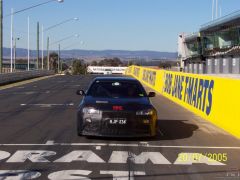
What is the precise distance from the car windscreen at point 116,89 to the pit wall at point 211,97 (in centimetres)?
240

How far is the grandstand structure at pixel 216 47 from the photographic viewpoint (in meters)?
62.0

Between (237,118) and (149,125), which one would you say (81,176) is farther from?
(237,118)

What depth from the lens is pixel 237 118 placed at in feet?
42.6

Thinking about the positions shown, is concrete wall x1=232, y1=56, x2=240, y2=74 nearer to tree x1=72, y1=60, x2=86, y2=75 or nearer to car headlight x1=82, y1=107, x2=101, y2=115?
car headlight x1=82, y1=107, x2=101, y2=115

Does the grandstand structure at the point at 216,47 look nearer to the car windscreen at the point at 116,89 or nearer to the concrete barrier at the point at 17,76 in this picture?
the concrete barrier at the point at 17,76

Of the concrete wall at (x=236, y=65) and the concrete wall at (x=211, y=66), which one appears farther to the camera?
the concrete wall at (x=211, y=66)

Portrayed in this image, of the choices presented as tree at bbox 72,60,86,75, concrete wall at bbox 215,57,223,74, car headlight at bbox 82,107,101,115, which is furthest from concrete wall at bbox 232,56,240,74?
tree at bbox 72,60,86,75

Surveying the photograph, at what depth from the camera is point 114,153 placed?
1002 cm

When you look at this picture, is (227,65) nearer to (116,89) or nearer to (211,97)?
(211,97)

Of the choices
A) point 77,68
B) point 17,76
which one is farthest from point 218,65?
point 77,68

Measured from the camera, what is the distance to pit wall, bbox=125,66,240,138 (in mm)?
13414

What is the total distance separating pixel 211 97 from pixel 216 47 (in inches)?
2387

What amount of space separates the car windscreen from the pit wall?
2.40 m
